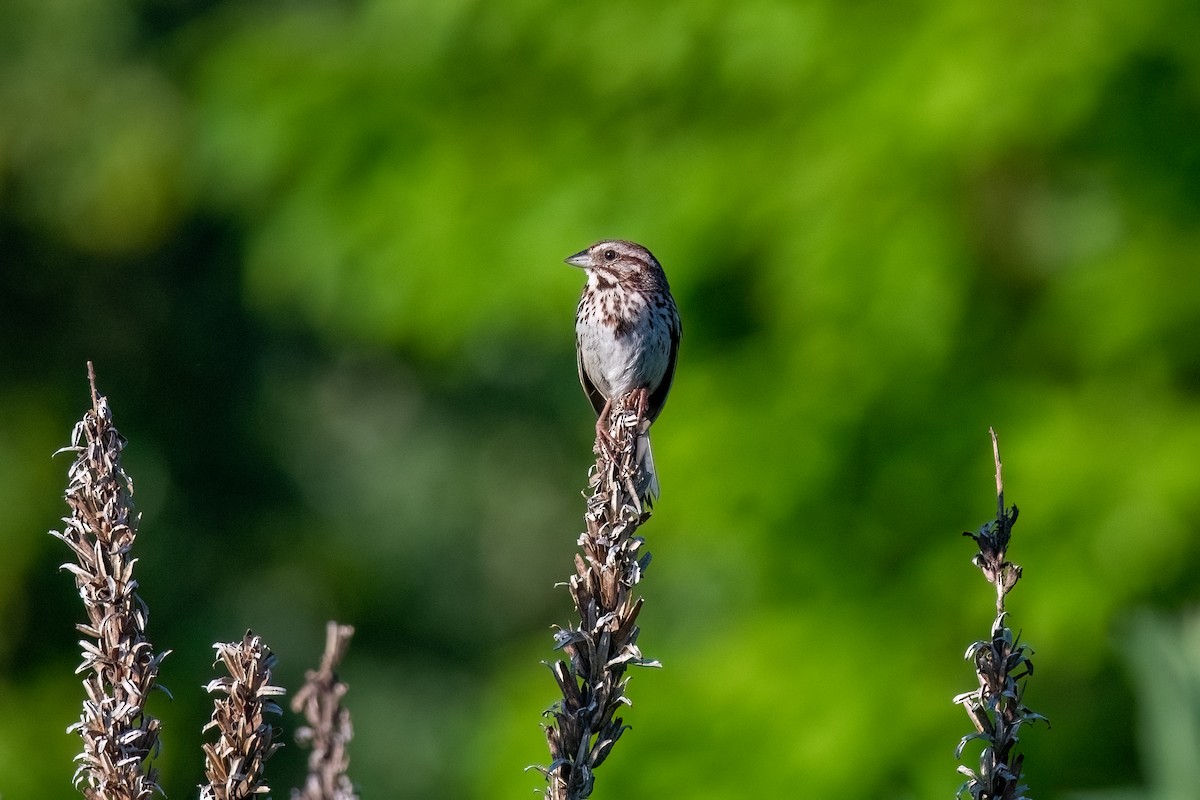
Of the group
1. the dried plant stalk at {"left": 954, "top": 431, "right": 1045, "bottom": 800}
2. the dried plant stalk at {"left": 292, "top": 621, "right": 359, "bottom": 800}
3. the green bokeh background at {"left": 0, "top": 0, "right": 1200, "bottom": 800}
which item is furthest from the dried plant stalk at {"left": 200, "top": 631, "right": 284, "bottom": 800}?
the green bokeh background at {"left": 0, "top": 0, "right": 1200, "bottom": 800}

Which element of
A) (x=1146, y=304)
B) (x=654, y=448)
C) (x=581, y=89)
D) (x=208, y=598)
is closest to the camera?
(x=1146, y=304)

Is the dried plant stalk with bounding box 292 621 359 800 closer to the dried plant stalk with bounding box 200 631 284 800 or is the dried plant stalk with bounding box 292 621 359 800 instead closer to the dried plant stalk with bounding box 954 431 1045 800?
the dried plant stalk with bounding box 200 631 284 800

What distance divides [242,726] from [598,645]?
51 centimetres

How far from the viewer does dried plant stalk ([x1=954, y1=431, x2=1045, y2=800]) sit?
6.58ft

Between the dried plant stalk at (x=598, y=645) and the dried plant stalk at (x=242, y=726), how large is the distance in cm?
38

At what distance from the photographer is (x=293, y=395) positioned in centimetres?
1648

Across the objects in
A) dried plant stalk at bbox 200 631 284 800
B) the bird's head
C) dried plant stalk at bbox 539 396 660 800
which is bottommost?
dried plant stalk at bbox 200 631 284 800

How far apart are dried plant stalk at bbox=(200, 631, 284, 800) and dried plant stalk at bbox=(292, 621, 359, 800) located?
51 millimetres

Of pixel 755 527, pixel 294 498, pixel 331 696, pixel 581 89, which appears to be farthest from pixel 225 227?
pixel 331 696

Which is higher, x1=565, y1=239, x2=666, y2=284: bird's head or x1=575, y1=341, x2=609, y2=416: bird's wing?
x1=565, y1=239, x2=666, y2=284: bird's head

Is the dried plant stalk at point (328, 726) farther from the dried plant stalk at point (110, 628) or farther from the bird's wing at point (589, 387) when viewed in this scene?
the bird's wing at point (589, 387)

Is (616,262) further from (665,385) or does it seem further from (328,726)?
(328,726)

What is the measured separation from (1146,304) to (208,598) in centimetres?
1157

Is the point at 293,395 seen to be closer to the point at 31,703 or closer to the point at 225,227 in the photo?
the point at 225,227
